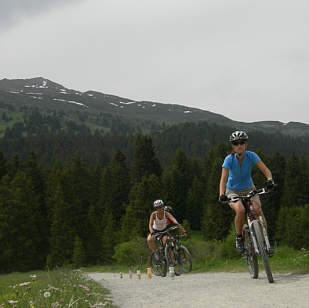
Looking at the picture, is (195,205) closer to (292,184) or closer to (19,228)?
(292,184)

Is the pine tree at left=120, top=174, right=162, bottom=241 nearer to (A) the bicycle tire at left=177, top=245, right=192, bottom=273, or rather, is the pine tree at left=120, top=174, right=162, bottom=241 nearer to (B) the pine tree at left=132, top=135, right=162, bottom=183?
(B) the pine tree at left=132, top=135, right=162, bottom=183

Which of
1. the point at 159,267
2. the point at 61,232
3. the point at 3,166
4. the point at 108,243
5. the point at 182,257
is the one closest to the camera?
the point at 182,257

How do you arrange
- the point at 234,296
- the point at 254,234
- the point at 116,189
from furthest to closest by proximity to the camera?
the point at 116,189 < the point at 254,234 < the point at 234,296

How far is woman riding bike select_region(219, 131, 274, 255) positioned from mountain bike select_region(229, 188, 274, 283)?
0.10m

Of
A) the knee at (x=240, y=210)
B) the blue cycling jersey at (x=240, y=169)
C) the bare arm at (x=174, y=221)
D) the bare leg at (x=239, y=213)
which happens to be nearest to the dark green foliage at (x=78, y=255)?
the bare arm at (x=174, y=221)

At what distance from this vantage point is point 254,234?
817 cm

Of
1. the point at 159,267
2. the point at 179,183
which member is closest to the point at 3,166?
the point at 179,183

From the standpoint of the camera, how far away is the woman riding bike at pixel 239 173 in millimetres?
8242

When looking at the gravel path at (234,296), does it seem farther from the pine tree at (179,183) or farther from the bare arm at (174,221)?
the pine tree at (179,183)

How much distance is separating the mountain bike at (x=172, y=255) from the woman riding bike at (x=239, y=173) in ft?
15.9

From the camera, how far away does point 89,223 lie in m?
56.7

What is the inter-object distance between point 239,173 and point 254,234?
1.23 m

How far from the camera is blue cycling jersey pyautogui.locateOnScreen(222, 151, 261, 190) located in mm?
8375

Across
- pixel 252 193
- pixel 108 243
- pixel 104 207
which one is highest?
pixel 252 193
